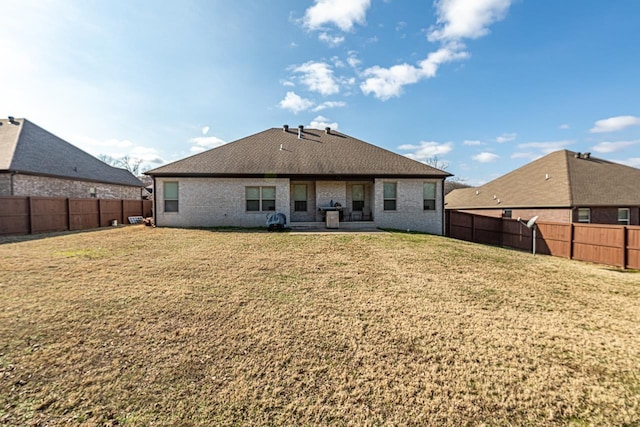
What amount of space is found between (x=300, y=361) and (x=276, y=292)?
225 cm

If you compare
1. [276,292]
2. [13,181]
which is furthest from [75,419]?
[13,181]

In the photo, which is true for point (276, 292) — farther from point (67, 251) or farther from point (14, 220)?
point (14, 220)

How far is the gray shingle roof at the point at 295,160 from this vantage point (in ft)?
47.3

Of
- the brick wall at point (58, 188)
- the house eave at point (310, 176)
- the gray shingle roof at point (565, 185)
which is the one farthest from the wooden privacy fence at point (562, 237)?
the brick wall at point (58, 188)

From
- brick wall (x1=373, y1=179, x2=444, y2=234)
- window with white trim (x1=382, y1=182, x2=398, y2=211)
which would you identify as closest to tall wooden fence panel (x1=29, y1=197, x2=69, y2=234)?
brick wall (x1=373, y1=179, x2=444, y2=234)

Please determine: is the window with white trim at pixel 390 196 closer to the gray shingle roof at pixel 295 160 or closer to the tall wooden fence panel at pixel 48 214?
the gray shingle roof at pixel 295 160

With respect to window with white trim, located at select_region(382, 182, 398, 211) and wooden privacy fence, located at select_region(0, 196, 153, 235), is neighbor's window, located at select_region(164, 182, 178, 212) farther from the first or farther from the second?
window with white trim, located at select_region(382, 182, 398, 211)

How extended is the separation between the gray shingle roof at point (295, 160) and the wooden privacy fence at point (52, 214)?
5932 mm

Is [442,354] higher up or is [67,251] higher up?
[67,251]

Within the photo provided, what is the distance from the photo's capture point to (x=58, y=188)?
17969mm

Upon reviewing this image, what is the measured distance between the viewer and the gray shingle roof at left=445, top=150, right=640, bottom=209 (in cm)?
1717

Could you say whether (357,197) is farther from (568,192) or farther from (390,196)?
(568,192)

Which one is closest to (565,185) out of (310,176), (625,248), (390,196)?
(625,248)

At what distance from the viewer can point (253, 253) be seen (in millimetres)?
8852
